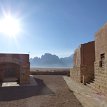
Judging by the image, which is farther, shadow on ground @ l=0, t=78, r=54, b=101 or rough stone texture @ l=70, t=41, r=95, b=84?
rough stone texture @ l=70, t=41, r=95, b=84

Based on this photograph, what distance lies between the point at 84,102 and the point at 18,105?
344 cm

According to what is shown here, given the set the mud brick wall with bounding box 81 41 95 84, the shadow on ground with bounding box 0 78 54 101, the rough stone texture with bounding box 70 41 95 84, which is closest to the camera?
the shadow on ground with bounding box 0 78 54 101

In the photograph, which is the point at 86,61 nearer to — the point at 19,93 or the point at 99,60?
the point at 99,60

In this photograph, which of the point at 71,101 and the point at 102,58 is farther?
the point at 102,58

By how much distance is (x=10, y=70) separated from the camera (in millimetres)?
34500

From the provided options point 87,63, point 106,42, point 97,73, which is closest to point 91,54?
point 87,63

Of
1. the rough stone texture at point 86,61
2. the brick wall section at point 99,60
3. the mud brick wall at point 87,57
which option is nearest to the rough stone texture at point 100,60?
the brick wall section at point 99,60

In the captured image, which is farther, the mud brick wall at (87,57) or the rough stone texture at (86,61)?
the mud brick wall at (87,57)

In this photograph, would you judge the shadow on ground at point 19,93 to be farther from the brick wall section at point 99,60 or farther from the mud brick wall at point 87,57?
the mud brick wall at point 87,57

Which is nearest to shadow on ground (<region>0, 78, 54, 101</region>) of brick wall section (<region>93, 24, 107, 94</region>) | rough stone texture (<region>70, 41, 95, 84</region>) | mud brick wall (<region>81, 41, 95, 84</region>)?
brick wall section (<region>93, 24, 107, 94</region>)

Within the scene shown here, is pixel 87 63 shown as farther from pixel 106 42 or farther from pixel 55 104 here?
pixel 55 104

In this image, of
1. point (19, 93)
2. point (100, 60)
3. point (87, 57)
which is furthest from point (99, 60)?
point (87, 57)

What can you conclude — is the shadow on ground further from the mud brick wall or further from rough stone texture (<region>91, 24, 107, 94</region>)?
the mud brick wall

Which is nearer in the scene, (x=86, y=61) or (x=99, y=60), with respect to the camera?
(x=99, y=60)
